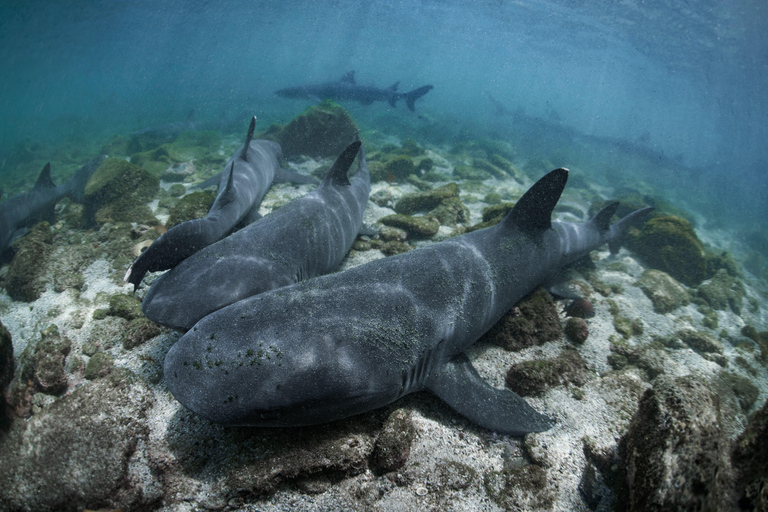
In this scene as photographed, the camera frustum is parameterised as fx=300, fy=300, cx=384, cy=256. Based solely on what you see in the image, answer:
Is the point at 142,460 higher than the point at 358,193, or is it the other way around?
the point at 358,193

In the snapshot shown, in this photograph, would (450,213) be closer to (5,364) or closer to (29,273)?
(5,364)

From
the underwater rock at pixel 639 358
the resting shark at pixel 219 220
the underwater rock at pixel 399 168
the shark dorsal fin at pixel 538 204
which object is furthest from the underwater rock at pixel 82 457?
the underwater rock at pixel 399 168

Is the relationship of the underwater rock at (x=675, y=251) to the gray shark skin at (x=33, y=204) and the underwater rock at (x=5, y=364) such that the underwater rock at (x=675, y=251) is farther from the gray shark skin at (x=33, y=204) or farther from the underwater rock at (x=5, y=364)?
the gray shark skin at (x=33, y=204)

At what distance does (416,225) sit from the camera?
6.52m

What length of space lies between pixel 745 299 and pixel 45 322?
15263 mm

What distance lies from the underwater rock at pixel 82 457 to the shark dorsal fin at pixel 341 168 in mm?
4337

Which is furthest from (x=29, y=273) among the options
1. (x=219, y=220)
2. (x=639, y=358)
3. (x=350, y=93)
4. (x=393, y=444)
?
(x=350, y=93)

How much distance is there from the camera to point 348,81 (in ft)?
66.0

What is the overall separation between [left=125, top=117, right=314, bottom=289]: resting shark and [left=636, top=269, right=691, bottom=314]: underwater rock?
322 inches

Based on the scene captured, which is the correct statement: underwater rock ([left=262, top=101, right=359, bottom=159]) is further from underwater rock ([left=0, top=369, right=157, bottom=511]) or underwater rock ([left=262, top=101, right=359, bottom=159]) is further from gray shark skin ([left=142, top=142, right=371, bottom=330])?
underwater rock ([left=0, top=369, right=157, bottom=511])

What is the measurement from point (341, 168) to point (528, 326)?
13.9 feet

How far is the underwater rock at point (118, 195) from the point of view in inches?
287

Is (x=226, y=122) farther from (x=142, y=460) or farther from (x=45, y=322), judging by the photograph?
(x=142, y=460)

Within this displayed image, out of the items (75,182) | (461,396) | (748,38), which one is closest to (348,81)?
(75,182)
